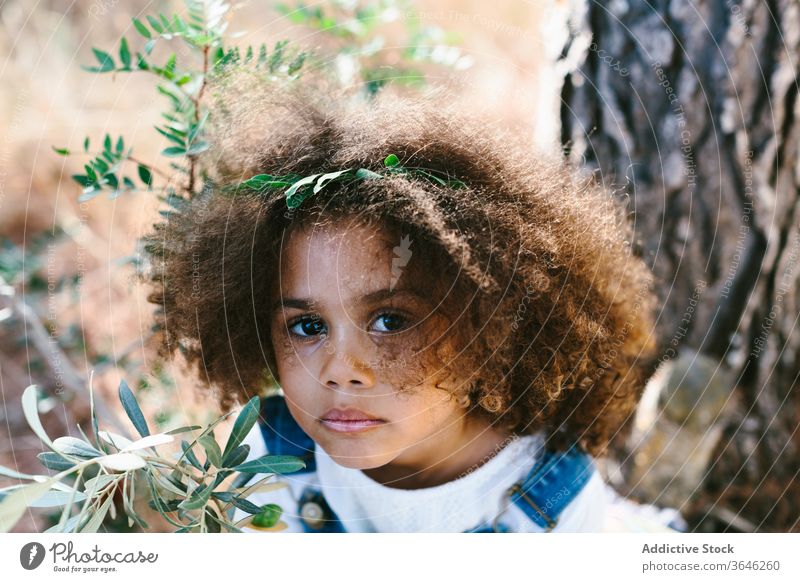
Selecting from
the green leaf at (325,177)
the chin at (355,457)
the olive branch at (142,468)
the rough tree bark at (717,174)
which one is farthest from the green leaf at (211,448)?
the rough tree bark at (717,174)

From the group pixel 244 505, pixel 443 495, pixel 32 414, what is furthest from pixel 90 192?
pixel 443 495

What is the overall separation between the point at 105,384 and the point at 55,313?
0.13 m

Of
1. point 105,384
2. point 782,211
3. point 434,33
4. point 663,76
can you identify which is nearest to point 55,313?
point 105,384

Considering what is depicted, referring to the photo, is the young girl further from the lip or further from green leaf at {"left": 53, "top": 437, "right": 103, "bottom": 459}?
green leaf at {"left": 53, "top": 437, "right": 103, "bottom": 459}

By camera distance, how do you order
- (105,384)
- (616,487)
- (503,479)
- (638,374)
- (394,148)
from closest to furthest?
(394,148) → (503,479) → (638,374) → (616,487) → (105,384)

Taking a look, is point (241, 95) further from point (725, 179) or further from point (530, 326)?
point (725, 179)

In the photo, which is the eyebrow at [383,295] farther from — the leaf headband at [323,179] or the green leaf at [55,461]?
the green leaf at [55,461]

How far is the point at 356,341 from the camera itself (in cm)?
59

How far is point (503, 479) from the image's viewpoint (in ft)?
2.33

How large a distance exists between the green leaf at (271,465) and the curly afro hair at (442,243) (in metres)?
0.11

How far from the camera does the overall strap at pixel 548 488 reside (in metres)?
0.71

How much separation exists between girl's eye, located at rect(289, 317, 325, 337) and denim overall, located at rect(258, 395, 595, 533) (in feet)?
0.47

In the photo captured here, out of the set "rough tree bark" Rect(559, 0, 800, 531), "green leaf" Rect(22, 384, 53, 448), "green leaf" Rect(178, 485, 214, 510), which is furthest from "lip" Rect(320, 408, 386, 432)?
"rough tree bark" Rect(559, 0, 800, 531)
